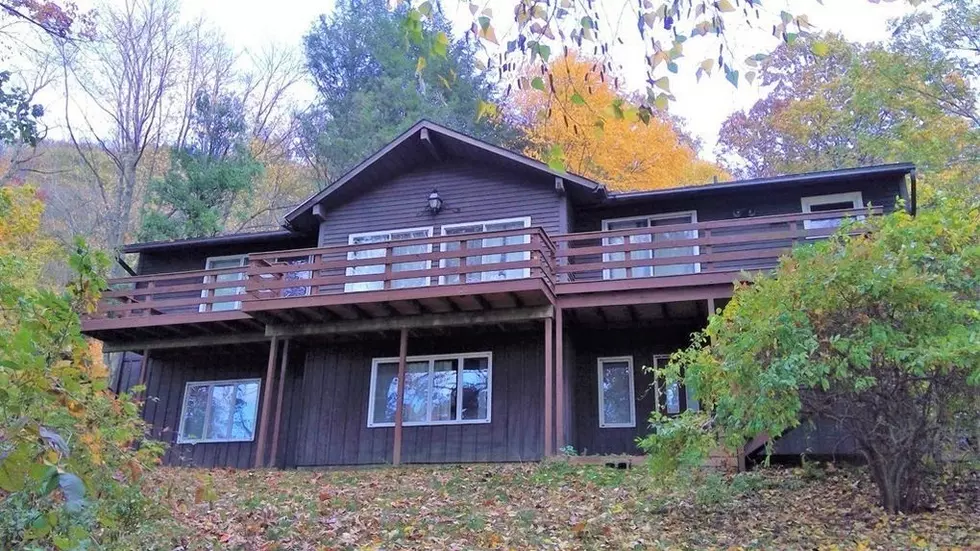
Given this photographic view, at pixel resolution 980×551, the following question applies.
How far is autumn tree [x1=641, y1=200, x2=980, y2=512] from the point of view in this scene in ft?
28.8

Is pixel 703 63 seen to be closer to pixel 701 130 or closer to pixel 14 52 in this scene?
pixel 14 52

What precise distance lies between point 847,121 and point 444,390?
55.6ft

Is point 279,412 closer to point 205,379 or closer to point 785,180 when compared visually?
point 205,379

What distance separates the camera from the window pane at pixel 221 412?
709 inches

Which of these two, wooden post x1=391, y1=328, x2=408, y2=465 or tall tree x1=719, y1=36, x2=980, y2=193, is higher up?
tall tree x1=719, y1=36, x2=980, y2=193

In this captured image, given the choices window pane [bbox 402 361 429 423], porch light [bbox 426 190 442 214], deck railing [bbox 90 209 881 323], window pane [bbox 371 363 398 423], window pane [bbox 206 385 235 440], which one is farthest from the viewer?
window pane [bbox 206 385 235 440]

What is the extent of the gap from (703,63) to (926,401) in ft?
21.7

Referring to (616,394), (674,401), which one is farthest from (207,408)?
(674,401)

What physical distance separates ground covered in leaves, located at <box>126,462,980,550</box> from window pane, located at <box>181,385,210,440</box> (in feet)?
20.4

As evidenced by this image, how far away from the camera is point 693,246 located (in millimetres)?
15109

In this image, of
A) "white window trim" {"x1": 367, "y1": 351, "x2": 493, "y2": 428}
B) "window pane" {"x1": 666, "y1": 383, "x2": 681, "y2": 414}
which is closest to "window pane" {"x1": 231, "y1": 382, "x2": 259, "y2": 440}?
"white window trim" {"x1": 367, "y1": 351, "x2": 493, "y2": 428}

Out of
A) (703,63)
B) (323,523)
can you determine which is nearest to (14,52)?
(323,523)

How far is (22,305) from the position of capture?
3725 mm

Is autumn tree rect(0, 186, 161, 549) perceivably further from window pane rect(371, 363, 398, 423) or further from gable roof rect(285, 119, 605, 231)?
gable roof rect(285, 119, 605, 231)
